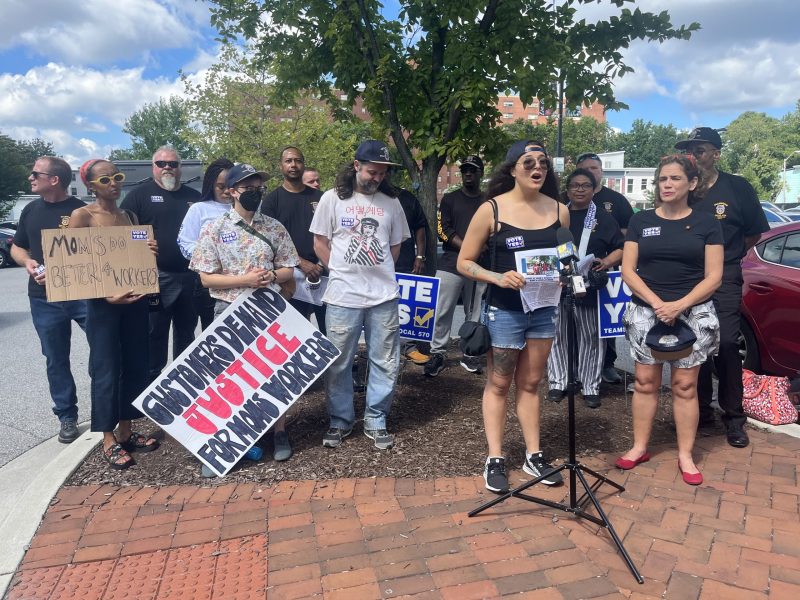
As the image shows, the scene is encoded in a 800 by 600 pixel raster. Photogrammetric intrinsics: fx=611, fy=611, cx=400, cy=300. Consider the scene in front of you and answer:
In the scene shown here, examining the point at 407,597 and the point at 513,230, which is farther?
the point at 513,230

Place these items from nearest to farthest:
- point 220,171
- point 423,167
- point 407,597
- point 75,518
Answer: point 407,597, point 75,518, point 220,171, point 423,167

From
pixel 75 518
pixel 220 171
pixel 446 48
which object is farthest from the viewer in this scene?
pixel 446 48

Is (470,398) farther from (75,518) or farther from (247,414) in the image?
(75,518)

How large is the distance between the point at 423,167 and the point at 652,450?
3322 mm

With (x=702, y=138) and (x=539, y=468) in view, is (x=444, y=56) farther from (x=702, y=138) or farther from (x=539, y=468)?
(x=539, y=468)

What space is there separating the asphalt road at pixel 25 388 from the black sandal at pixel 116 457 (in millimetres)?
985

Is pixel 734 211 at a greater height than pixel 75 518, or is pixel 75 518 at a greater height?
pixel 734 211

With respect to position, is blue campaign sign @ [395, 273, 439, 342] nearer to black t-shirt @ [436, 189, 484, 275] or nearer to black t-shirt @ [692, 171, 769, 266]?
black t-shirt @ [436, 189, 484, 275]

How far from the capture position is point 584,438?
4.24 m

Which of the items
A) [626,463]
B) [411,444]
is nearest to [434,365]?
[411,444]

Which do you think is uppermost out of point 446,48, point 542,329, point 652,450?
point 446,48

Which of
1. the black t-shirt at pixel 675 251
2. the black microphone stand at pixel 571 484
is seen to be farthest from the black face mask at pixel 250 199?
the black t-shirt at pixel 675 251

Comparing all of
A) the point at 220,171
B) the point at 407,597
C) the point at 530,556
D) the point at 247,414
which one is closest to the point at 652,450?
the point at 530,556

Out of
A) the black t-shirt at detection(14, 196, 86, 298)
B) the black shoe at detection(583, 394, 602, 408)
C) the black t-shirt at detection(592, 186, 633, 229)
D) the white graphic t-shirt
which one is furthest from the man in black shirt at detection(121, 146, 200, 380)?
the black t-shirt at detection(592, 186, 633, 229)
